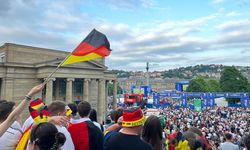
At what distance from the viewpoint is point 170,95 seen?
4738 centimetres

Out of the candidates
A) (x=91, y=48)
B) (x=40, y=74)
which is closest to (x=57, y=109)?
(x=91, y=48)

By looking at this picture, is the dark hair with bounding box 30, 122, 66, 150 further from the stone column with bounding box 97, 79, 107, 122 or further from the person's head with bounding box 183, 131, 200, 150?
the stone column with bounding box 97, 79, 107, 122

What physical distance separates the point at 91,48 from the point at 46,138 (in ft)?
12.5

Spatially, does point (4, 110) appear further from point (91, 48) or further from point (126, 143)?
point (91, 48)

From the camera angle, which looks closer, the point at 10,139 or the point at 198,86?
the point at 10,139

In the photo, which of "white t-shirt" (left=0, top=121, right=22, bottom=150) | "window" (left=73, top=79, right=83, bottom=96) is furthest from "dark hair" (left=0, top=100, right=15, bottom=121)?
"window" (left=73, top=79, right=83, bottom=96)

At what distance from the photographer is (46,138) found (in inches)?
103

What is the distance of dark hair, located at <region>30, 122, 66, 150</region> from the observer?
260cm

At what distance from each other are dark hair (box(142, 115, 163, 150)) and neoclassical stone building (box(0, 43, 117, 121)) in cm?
3219

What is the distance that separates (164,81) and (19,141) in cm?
19248

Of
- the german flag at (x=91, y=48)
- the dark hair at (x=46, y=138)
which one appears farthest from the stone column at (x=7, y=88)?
the dark hair at (x=46, y=138)

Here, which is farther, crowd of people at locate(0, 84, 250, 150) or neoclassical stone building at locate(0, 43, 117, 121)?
neoclassical stone building at locate(0, 43, 117, 121)

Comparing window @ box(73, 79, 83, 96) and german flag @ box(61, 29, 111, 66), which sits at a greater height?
german flag @ box(61, 29, 111, 66)

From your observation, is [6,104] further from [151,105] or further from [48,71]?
[151,105]
